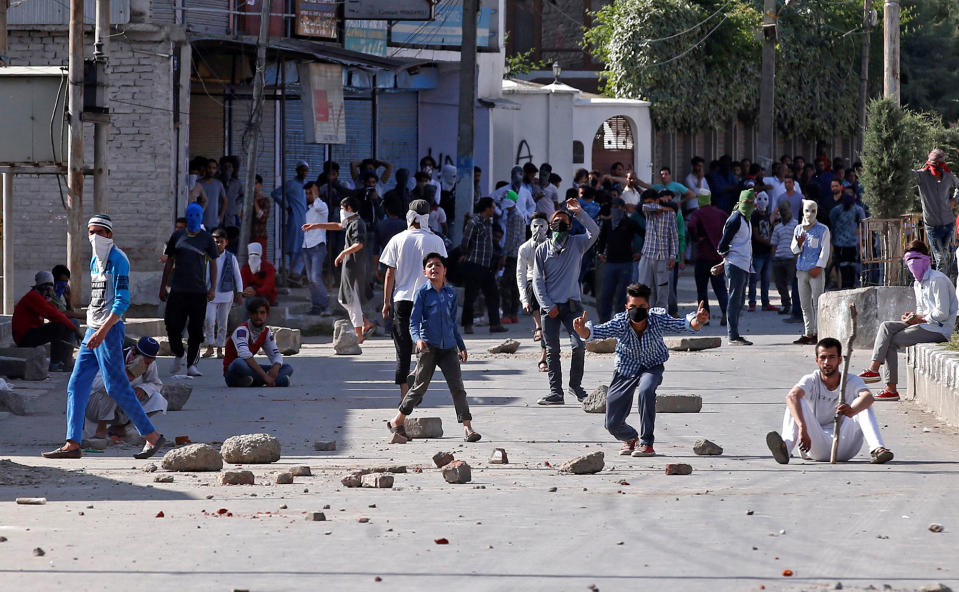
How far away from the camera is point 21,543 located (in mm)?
7301

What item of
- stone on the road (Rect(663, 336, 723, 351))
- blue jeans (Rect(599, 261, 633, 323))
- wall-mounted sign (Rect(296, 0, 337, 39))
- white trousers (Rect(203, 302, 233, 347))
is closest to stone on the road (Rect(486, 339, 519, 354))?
blue jeans (Rect(599, 261, 633, 323))

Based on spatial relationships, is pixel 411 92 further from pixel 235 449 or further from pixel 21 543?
pixel 21 543

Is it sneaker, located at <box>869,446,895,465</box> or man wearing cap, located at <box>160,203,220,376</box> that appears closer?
sneaker, located at <box>869,446,895,465</box>

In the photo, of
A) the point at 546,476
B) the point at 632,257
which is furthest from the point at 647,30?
the point at 546,476

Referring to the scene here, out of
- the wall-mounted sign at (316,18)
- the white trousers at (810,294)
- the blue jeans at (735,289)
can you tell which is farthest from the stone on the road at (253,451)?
the wall-mounted sign at (316,18)

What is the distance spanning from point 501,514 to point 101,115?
11.7 meters

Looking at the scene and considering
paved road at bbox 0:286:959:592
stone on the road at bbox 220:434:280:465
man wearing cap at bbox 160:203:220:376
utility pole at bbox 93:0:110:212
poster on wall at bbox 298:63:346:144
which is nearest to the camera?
paved road at bbox 0:286:959:592

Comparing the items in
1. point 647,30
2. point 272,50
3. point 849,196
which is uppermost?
point 647,30

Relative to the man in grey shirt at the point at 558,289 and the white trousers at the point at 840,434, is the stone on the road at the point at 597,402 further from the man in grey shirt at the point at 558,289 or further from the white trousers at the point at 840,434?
the white trousers at the point at 840,434

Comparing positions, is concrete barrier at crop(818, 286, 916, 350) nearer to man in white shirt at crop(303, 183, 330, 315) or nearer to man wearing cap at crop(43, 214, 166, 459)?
man in white shirt at crop(303, 183, 330, 315)

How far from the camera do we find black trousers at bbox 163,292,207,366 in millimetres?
15344

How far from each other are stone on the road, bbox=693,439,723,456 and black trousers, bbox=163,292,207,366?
6.50 meters

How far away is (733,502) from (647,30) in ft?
102

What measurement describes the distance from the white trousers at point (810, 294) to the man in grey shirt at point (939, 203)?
54.4 inches
